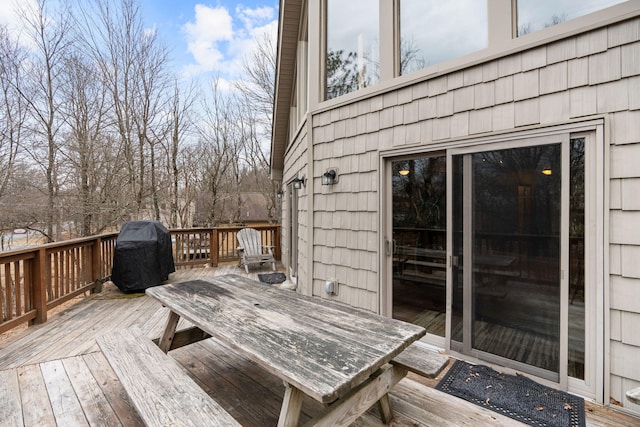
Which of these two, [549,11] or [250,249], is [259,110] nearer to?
[250,249]

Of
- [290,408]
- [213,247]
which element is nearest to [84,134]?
[213,247]

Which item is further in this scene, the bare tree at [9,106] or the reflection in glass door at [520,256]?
the bare tree at [9,106]

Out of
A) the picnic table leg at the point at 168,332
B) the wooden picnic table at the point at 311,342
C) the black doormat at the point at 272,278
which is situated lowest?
the black doormat at the point at 272,278

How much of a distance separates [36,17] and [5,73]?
152 centimetres

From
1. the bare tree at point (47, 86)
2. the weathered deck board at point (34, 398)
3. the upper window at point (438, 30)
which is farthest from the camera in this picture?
the bare tree at point (47, 86)

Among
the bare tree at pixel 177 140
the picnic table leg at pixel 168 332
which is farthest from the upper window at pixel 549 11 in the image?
the bare tree at pixel 177 140

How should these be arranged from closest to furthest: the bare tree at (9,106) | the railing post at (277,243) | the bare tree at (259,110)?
1. the bare tree at (9,106)
2. the railing post at (277,243)
3. the bare tree at (259,110)

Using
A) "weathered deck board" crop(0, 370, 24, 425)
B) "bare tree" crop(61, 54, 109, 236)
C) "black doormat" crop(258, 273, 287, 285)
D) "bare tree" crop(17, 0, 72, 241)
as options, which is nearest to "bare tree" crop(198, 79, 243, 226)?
"bare tree" crop(61, 54, 109, 236)

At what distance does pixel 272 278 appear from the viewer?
6.10m

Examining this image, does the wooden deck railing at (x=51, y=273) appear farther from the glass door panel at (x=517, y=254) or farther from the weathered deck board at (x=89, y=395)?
the glass door panel at (x=517, y=254)

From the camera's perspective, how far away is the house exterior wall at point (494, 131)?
2037 mm

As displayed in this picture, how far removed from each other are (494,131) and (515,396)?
2.04 m

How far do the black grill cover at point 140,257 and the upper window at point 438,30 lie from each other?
4.68 m

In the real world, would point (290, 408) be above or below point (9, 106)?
below
